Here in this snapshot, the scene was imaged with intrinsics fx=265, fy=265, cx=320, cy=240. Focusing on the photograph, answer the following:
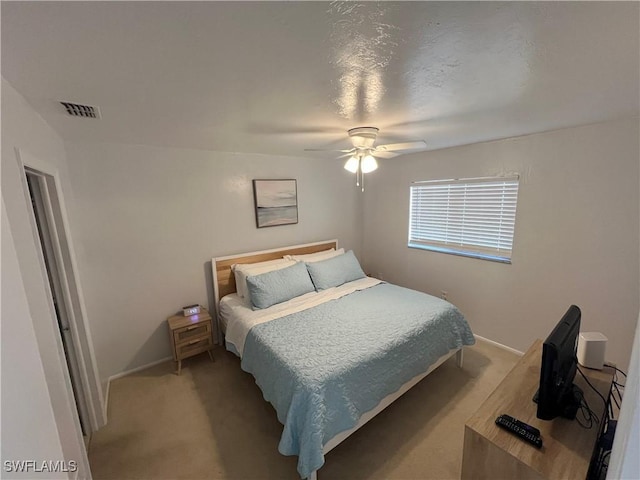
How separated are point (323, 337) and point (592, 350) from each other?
5.55 feet

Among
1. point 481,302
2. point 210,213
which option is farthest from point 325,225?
point 481,302

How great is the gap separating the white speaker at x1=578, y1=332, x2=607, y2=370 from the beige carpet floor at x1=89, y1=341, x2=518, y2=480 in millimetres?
870

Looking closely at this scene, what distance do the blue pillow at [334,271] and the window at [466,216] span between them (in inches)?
37.0

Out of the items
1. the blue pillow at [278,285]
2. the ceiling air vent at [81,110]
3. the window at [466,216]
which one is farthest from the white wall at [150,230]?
the window at [466,216]

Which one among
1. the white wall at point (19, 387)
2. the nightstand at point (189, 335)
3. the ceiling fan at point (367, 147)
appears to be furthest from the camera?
the nightstand at point (189, 335)

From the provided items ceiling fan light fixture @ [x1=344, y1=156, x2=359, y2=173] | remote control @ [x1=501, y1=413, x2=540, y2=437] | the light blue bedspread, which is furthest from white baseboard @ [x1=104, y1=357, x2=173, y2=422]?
remote control @ [x1=501, y1=413, x2=540, y2=437]

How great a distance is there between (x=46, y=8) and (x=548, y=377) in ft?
7.12

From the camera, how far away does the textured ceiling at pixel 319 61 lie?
781 mm

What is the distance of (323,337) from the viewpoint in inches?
79.5

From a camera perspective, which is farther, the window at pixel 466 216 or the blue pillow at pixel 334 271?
the blue pillow at pixel 334 271

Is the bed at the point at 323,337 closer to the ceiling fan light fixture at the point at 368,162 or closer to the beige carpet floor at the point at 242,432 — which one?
the beige carpet floor at the point at 242,432

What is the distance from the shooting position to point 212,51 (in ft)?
3.15

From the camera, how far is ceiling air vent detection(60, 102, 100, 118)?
143cm

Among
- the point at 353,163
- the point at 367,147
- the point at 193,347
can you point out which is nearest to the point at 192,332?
the point at 193,347
